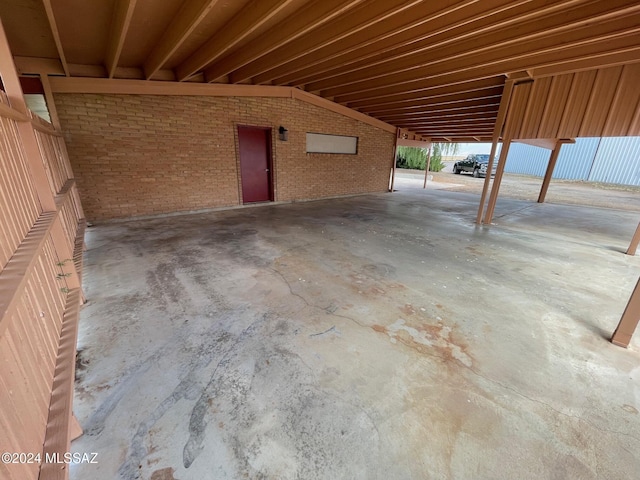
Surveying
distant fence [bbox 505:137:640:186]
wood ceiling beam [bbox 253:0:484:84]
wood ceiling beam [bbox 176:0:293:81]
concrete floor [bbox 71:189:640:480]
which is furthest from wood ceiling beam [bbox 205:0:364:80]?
distant fence [bbox 505:137:640:186]

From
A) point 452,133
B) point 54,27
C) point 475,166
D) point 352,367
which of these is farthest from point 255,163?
point 475,166

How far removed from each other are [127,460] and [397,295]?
2612 mm

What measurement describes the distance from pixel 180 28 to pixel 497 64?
557 centimetres

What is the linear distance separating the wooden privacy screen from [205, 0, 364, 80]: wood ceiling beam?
3.26m

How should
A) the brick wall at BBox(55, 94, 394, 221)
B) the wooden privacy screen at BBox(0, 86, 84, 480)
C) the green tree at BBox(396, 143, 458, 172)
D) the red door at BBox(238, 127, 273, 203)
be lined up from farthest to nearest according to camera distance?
1. the green tree at BBox(396, 143, 458, 172)
2. the red door at BBox(238, 127, 273, 203)
3. the brick wall at BBox(55, 94, 394, 221)
4. the wooden privacy screen at BBox(0, 86, 84, 480)

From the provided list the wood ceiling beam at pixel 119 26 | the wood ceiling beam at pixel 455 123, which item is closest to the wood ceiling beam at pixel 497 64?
the wood ceiling beam at pixel 455 123

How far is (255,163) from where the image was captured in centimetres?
792

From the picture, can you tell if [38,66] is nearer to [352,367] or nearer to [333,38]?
[333,38]

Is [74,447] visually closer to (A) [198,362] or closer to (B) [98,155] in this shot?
(A) [198,362]

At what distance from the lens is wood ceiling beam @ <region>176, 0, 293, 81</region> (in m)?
3.32

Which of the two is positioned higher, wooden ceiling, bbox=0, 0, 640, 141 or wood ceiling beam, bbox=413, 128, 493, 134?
wooden ceiling, bbox=0, 0, 640, 141

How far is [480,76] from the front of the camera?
5559mm

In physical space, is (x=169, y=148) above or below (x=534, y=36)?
below

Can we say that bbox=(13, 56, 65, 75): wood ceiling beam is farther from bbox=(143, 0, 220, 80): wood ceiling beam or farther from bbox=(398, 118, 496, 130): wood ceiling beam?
bbox=(398, 118, 496, 130): wood ceiling beam
